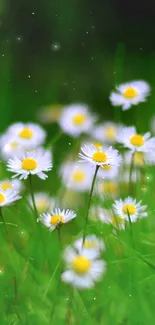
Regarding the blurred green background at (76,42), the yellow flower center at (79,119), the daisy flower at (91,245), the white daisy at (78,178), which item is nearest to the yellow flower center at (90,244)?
the daisy flower at (91,245)

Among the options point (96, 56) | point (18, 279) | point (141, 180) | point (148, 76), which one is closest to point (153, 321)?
point (18, 279)

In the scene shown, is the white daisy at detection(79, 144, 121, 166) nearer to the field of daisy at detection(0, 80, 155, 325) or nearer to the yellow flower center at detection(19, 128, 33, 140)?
the field of daisy at detection(0, 80, 155, 325)

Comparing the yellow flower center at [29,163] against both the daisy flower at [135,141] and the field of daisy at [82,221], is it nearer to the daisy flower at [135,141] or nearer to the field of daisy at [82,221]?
the field of daisy at [82,221]

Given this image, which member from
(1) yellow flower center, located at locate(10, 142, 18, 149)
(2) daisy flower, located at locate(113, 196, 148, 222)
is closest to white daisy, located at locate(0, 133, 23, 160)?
(1) yellow flower center, located at locate(10, 142, 18, 149)

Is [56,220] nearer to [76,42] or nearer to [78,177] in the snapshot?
[78,177]

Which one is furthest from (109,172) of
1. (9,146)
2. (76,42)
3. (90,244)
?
(76,42)

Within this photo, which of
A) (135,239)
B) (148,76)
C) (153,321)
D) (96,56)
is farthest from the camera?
(96,56)

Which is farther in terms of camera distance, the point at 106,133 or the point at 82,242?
the point at 106,133

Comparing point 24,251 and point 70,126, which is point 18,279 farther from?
point 70,126
